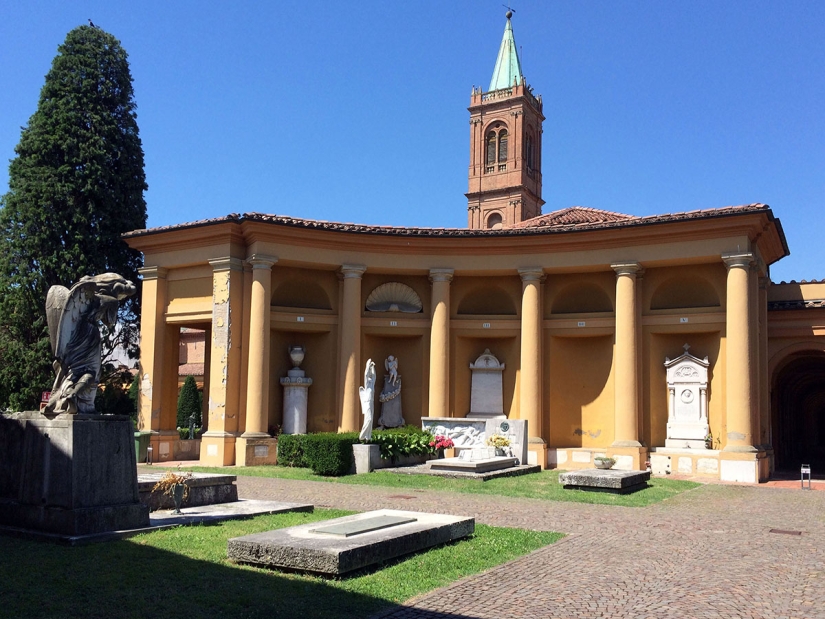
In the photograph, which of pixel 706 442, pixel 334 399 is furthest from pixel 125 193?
pixel 706 442

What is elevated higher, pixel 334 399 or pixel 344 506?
pixel 334 399

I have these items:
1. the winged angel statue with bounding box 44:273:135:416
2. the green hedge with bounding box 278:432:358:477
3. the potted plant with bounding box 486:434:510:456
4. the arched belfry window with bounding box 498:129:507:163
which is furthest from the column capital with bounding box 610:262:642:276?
the arched belfry window with bounding box 498:129:507:163

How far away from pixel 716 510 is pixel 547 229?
10986 mm

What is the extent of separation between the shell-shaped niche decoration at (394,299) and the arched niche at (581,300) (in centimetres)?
467

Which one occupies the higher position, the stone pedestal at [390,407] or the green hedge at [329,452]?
the stone pedestal at [390,407]

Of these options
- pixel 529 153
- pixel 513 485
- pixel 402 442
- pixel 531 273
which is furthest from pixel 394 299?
pixel 529 153

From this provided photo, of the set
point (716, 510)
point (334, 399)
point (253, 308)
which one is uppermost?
point (253, 308)

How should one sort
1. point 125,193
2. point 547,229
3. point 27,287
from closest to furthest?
point 547,229, point 27,287, point 125,193

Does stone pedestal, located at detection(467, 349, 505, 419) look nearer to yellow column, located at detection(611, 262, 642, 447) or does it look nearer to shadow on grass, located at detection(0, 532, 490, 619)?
yellow column, located at detection(611, 262, 642, 447)

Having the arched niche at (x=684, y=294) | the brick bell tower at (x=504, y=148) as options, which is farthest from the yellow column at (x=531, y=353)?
the brick bell tower at (x=504, y=148)

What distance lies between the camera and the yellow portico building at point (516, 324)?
21328 millimetres

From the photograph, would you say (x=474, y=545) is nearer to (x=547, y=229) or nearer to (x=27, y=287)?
(x=547, y=229)

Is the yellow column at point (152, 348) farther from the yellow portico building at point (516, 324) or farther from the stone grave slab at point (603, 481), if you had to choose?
the stone grave slab at point (603, 481)

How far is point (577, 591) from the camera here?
295 inches
